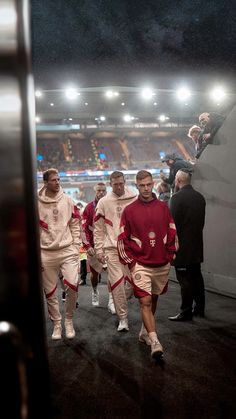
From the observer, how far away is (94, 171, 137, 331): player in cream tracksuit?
485 cm

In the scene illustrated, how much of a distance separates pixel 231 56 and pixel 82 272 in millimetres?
5962

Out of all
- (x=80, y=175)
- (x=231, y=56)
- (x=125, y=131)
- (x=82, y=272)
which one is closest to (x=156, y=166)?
(x=125, y=131)

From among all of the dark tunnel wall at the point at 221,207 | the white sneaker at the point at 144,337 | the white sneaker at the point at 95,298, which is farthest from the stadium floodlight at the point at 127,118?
the white sneaker at the point at 144,337

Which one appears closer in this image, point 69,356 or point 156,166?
point 69,356

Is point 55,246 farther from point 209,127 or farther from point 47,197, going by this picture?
point 209,127

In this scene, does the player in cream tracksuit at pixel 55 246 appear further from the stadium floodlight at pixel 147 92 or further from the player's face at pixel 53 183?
the stadium floodlight at pixel 147 92

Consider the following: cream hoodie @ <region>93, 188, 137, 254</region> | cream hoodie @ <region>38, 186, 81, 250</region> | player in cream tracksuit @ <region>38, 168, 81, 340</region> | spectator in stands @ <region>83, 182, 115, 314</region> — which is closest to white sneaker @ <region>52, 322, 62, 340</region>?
player in cream tracksuit @ <region>38, 168, 81, 340</region>

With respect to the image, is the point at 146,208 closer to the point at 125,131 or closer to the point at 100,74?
the point at 100,74

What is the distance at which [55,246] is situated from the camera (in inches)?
178

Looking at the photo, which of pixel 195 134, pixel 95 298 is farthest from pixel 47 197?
pixel 195 134

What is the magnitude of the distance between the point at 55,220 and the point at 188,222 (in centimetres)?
183

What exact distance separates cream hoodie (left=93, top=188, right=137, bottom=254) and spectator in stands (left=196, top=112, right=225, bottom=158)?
98.8 inches

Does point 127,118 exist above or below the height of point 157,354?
above

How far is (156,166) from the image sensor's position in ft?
111
